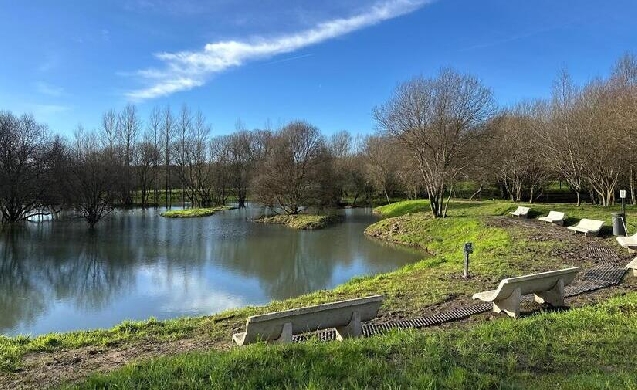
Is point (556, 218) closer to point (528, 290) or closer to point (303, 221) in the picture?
point (528, 290)

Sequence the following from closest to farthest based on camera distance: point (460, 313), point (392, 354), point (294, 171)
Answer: point (392, 354) < point (460, 313) < point (294, 171)

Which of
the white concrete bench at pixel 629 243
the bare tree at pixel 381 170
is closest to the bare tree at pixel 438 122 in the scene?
the white concrete bench at pixel 629 243

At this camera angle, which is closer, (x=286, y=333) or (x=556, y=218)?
(x=286, y=333)

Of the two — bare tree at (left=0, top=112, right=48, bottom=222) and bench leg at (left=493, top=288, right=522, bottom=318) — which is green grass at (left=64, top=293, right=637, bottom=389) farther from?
bare tree at (left=0, top=112, right=48, bottom=222)

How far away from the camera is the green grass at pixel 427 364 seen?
3.47 m

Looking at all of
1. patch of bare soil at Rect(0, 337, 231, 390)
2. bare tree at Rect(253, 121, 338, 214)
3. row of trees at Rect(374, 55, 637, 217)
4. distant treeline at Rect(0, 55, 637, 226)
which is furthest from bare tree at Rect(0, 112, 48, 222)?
patch of bare soil at Rect(0, 337, 231, 390)

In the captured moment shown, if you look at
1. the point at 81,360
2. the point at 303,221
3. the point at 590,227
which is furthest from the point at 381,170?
the point at 81,360

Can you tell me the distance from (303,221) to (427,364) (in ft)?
93.0

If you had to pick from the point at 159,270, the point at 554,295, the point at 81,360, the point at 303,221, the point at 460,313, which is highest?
the point at 554,295

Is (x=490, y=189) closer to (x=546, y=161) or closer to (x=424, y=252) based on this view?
(x=546, y=161)

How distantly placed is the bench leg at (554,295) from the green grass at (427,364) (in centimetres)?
190

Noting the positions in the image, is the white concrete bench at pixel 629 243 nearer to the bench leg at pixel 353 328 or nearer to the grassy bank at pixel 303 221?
the bench leg at pixel 353 328

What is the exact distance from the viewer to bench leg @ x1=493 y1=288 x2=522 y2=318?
21.5ft

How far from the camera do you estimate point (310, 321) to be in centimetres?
549
